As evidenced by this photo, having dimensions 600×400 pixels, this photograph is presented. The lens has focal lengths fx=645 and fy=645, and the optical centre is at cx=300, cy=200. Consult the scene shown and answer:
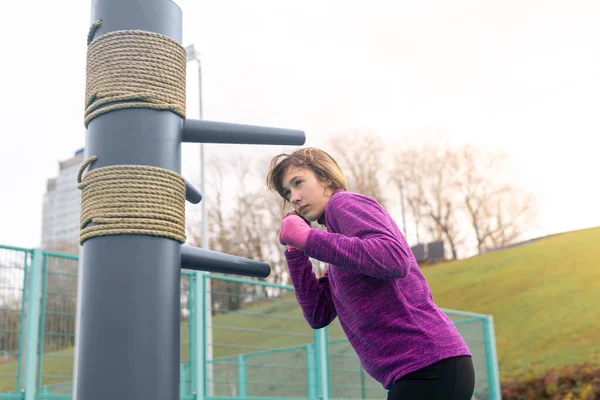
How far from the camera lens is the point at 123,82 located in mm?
1057

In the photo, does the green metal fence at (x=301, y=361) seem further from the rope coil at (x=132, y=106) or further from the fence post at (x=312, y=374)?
the rope coil at (x=132, y=106)

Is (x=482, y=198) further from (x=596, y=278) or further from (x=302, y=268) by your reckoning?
(x=302, y=268)

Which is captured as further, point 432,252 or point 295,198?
point 432,252

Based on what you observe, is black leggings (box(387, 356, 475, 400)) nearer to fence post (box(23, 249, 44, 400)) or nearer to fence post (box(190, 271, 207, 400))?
fence post (box(23, 249, 44, 400))

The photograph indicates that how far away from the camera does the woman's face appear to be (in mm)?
1486

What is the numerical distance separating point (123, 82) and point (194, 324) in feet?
13.2

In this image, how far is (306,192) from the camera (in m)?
1.49

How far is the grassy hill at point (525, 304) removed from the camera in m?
13.9

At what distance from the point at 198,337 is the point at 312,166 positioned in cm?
360

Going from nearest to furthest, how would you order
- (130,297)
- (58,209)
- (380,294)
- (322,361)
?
(130,297) < (380,294) < (322,361) < (58,209)

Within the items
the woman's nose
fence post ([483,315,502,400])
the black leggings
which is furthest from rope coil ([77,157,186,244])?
fence post ([483,315,502,400])

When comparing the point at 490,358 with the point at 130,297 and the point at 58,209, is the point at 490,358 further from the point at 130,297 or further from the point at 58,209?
the point at 58,209

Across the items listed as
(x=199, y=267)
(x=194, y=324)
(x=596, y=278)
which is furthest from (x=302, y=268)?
(x=596, y=278)

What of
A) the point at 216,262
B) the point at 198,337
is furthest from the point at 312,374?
the point at 216,262
